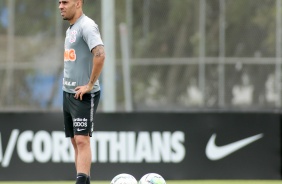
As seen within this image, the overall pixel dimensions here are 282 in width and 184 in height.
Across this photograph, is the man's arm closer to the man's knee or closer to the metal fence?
the man's knee

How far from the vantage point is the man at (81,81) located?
9.62 m

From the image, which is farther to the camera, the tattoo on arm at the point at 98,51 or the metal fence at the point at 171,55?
the metal fence at the point at 171,55

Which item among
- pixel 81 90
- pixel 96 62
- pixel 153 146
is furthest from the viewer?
pixel 153 146

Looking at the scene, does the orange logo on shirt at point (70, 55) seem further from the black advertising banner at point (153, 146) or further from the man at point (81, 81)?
the black advertising banner at point (153, 146)

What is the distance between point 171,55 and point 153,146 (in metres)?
9.19

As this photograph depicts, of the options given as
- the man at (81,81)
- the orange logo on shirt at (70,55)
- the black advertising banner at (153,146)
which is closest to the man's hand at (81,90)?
the man at (81,81)

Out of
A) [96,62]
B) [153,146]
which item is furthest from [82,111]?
[153,146]

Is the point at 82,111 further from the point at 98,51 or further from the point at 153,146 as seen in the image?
the point at 153,146

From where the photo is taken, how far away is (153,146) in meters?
13.5

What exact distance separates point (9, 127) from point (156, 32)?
31.9 feet

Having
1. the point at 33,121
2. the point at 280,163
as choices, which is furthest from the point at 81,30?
the point at 280,163

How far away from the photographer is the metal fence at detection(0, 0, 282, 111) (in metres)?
21.8

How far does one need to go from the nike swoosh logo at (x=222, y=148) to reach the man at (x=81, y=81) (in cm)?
410

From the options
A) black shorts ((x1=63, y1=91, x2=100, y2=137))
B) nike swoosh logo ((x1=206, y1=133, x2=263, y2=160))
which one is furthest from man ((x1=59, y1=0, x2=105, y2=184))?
nike swoosh logo ((x1=206, y1=133, x2=263, y2=160))
